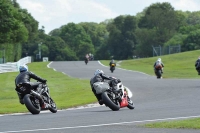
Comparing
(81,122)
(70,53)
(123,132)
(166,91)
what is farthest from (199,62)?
(70,53)

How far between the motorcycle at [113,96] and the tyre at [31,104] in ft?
5.97

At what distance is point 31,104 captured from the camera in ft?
59.6

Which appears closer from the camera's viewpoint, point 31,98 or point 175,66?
point 31,98

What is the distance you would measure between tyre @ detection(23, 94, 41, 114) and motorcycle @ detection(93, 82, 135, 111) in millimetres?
1819

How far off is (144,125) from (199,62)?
18.6 metres

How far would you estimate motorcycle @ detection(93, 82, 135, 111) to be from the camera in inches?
721

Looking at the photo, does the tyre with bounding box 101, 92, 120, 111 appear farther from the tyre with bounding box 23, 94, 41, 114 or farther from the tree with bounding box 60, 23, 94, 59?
the tree with bounding box 60, 23, 94, 59

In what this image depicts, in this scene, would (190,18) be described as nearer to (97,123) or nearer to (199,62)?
(199,62)

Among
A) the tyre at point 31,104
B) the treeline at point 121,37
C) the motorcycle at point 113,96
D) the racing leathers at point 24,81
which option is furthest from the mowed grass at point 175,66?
the tyre at point 31,104

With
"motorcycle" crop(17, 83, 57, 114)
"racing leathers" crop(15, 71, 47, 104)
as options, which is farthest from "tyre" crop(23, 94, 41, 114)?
"racing leathers" crop(15, 71, 47, 104)

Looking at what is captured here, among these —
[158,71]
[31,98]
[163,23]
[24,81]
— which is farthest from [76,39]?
[31,98]

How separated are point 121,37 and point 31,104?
121 metres

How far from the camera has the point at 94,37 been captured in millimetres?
186875

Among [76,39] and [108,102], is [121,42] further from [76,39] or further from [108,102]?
[108,102]
